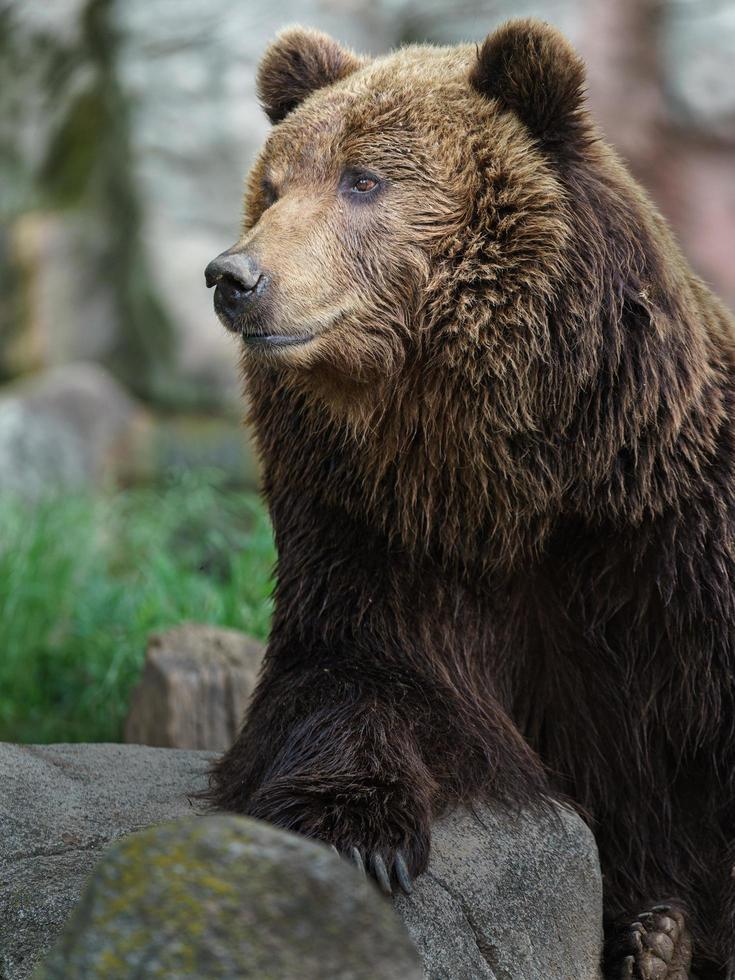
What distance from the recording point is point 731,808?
382 cm

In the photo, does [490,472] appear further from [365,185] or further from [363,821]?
[363,821]

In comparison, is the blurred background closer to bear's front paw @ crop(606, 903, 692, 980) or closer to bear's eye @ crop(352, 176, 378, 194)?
bear's eye @ crop(352, 176, 378, 194)

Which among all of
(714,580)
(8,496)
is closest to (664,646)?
(714,580)

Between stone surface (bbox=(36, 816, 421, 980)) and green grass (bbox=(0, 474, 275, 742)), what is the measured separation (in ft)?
14.2

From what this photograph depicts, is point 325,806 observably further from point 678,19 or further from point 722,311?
point 678,19

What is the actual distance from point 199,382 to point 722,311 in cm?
673

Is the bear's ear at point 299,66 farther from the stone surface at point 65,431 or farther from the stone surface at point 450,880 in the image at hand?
the stone surface at point 65,431

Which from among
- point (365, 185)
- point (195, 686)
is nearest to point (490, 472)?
point (365, 185)

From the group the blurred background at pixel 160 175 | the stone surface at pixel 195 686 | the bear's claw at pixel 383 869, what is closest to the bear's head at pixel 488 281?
the bear's claw at pixel 383 869

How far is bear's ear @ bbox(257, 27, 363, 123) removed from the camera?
13.4 ft

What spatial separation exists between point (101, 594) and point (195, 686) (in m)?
1.95

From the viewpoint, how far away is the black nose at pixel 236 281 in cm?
332

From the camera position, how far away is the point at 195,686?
17.8 ft

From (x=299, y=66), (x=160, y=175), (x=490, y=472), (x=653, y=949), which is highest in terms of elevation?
(x=299, y=66)
